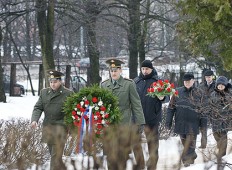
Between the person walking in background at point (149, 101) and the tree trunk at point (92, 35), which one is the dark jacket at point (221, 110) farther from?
the tree trunk at point (92, 35)

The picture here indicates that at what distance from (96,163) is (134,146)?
0.70 meters

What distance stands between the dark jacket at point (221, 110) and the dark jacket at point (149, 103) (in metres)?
0.84

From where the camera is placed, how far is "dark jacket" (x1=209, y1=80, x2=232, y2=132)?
10.0m

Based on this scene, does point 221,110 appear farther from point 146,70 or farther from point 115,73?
point 115,73

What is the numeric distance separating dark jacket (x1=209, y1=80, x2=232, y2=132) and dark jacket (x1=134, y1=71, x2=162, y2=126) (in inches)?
33.0

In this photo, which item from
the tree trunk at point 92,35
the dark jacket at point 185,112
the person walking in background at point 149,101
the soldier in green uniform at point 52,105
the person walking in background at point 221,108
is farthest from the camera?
the tree trunk at point 92,35

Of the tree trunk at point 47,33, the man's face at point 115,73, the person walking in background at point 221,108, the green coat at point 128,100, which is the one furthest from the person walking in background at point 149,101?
the tree trunk at point 47,33

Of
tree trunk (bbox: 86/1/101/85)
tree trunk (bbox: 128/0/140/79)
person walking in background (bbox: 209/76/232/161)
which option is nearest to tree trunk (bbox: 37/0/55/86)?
tree trunk (bbox: 86/1/101/85)

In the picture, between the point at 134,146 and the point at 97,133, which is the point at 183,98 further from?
the point at 134,146

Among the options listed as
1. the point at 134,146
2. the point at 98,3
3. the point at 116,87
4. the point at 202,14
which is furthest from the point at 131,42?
the point at 134,146

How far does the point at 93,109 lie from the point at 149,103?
1.35 metres

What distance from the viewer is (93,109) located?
9.55 m

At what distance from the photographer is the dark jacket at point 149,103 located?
1046cm

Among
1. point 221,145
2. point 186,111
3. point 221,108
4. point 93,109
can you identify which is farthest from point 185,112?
point 221,145
